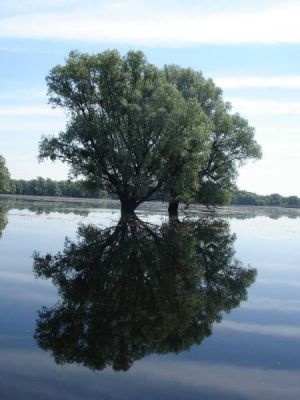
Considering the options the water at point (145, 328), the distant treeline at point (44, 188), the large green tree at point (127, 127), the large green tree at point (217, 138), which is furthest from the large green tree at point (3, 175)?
the water at point (145, 328)

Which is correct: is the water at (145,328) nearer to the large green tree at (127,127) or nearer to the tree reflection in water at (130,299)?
the tree reflection in water at (130,299)

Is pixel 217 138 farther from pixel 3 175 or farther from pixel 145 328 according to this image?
pixel 3 175

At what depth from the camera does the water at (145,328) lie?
21.2 ft

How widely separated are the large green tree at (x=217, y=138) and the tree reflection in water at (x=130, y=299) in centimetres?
3563

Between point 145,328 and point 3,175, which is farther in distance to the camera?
point 3,175

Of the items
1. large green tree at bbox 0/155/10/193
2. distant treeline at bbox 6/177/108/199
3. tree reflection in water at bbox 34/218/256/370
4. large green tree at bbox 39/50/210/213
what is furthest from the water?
distant treeline at bbox 6/177/108/199

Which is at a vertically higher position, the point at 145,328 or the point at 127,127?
the point at 127,127

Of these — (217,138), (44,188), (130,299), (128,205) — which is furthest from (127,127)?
(44,188)

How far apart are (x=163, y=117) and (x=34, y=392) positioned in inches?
1523

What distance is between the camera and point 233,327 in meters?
9.72

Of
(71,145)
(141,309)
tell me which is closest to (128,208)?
(71,145)

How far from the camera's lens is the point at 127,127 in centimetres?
4597

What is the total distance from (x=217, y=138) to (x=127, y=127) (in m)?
13.7

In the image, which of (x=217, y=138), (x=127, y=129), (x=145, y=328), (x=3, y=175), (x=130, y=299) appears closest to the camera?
(x=145, y=328)
